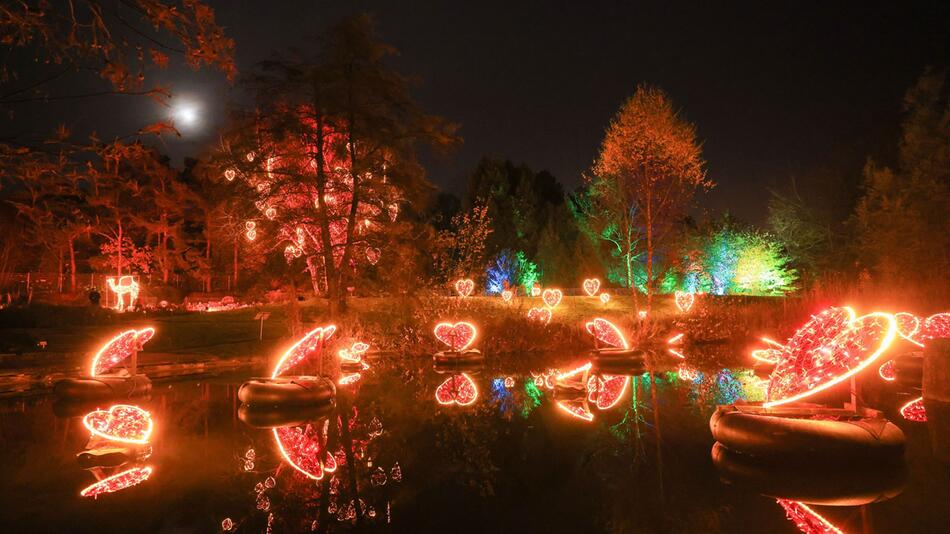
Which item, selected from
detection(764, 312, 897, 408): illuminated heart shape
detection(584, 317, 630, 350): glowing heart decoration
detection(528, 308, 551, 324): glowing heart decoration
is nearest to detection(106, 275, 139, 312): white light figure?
detection(528, 308, 551, 324): glowing heart decoration

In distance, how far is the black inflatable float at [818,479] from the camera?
22.9ft

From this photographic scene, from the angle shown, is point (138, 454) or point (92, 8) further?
point (138, 454)

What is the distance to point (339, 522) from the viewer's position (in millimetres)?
6324

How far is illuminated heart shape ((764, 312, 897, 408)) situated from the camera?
819 cm

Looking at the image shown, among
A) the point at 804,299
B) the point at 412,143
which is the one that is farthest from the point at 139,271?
the point at 804,299

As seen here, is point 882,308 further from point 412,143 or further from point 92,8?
point 92,8

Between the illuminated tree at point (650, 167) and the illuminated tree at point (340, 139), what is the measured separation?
10.7 m

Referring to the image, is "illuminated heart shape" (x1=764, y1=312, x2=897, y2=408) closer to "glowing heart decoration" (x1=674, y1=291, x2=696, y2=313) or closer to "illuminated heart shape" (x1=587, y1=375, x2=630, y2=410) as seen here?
"illuminated heart shape" (x1=587, y1=375, x2=630, y2=410)

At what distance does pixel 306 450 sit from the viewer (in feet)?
30.8

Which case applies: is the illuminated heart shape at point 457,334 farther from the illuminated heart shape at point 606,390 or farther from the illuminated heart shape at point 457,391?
the illuminated heart shape at point 606,390

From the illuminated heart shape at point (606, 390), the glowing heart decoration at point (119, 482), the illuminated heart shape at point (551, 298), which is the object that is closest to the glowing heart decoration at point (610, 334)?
the illuminated heart shape at point (606, 390)

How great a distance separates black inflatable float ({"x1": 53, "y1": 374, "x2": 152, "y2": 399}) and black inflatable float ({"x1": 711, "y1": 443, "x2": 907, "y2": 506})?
41.2ft

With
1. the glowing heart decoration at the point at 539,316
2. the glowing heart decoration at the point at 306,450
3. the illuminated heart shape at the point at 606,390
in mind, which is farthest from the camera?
the glowing heart decoration at the point at 539,316

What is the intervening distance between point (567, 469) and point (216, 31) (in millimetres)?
6837
